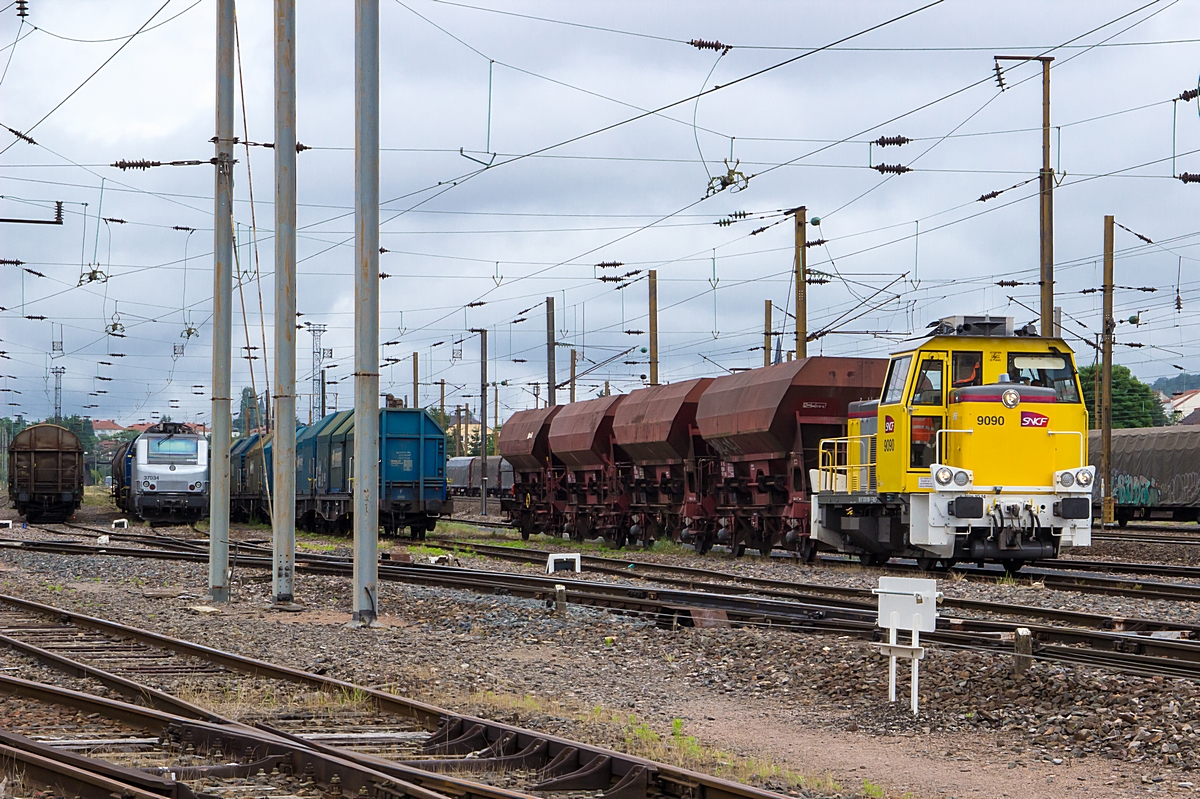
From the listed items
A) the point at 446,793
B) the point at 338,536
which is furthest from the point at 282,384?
the point at 338,536

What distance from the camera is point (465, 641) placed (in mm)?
13633

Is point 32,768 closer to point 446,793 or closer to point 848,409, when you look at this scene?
point 446,793

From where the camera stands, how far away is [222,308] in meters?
18.3

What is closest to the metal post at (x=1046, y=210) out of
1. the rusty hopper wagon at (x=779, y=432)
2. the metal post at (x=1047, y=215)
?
the metal post at (x=1047, y=215)

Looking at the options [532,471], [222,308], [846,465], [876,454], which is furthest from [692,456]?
[222,308]

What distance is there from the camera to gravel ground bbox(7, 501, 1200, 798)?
7.93 metres

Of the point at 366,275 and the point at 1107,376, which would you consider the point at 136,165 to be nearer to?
the point at 366,275

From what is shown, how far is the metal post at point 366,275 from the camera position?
15273mm

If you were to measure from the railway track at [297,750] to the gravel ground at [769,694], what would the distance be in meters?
0.74

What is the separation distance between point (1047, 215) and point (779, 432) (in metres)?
8.21

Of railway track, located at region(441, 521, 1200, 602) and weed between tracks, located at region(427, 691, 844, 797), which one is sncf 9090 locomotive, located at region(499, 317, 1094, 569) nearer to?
railway track, located at region(441, 521, 1200, 602)

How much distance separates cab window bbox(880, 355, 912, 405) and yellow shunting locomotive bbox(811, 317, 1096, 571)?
0.07 feet

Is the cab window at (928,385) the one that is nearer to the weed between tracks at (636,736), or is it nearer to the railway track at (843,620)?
the railway track at (843,620)

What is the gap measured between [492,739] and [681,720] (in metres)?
1.98
